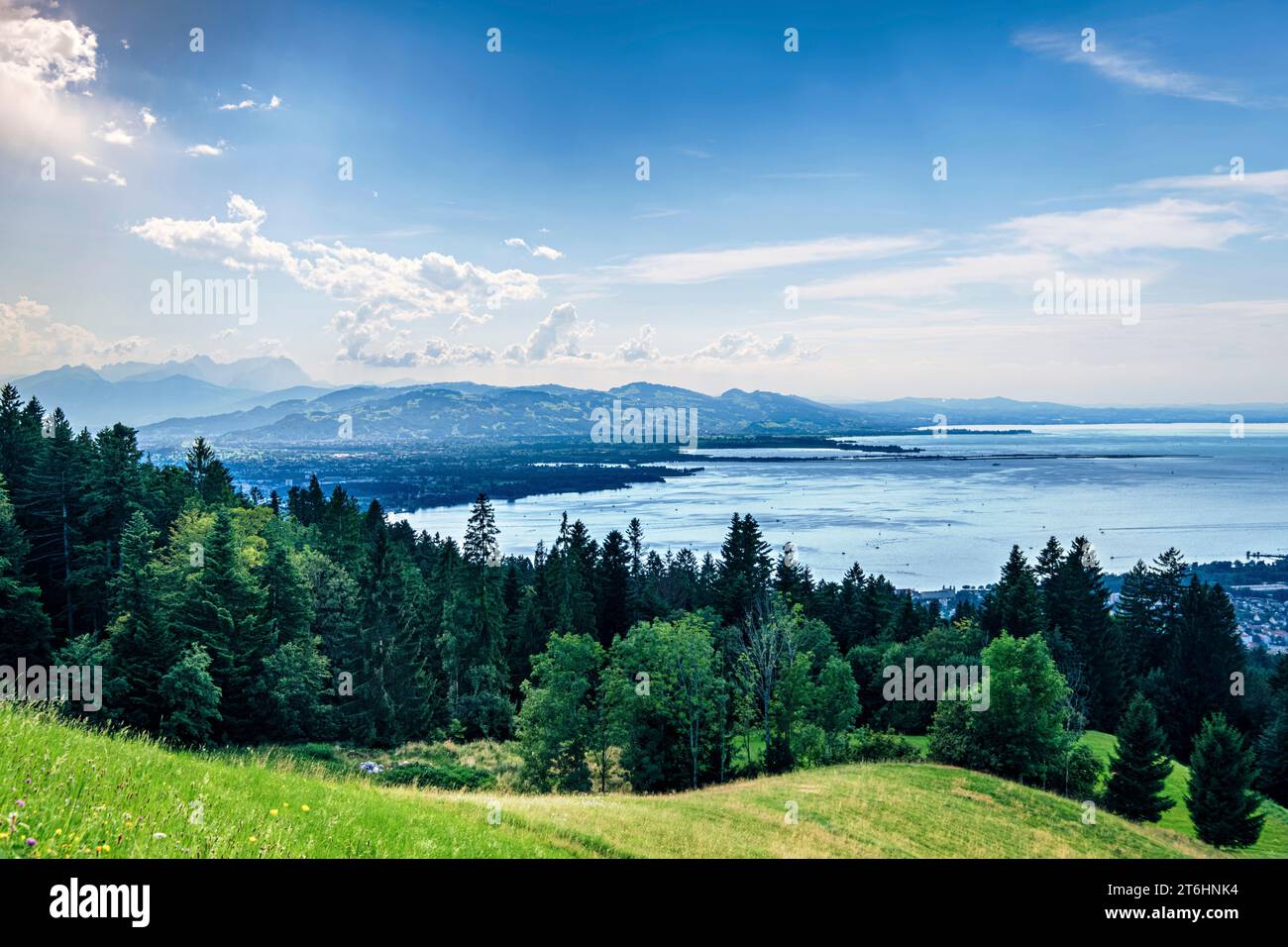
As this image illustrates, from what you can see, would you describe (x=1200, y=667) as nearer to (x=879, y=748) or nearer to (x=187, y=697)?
(x=879, y=748)

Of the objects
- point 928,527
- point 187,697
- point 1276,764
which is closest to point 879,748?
point 1276,764

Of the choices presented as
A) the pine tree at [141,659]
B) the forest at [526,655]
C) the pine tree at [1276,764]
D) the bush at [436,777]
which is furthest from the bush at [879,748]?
the pine tree at [141,659]

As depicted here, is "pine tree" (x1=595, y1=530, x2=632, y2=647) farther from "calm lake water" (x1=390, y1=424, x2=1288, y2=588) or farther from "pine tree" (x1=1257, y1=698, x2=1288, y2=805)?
"pine tree" (x1=1257, y1=698, x2=1288, y2=805)

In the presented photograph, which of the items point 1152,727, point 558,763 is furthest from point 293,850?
point 1152,727

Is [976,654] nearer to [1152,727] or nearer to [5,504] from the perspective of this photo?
[1152,727]
